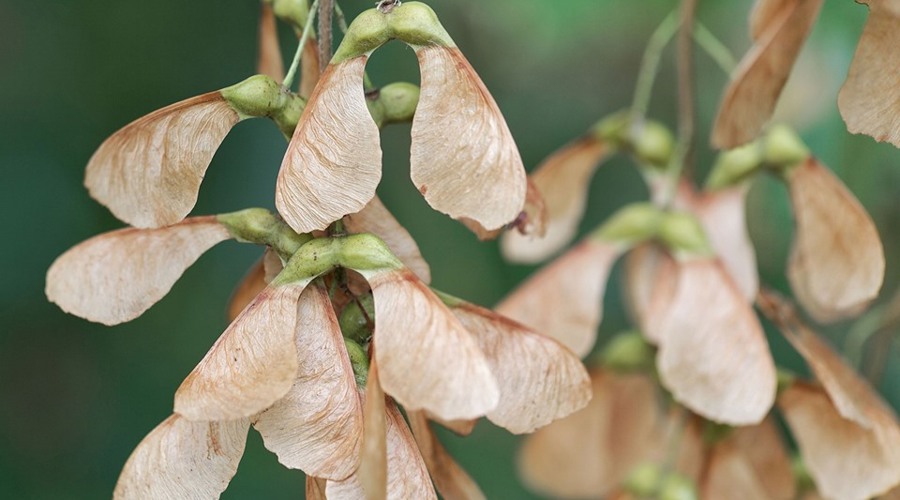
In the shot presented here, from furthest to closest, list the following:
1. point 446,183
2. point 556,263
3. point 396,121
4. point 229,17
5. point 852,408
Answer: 1. point 229,17
2. point 556,263
3. point 852,408
4. point 396,121
5. point 446,183

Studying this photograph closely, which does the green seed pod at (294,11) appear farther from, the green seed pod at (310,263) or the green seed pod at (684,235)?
the green seed pod at (684,235)

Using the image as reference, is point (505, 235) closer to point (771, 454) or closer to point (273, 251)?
point (771, 454)

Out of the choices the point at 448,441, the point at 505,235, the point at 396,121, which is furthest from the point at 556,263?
the point at 448,441

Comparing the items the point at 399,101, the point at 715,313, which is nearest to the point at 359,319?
the point at 399,101

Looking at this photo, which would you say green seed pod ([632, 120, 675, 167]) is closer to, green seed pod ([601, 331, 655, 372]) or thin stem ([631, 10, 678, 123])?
thin stem ([631, 10, 678, 123])

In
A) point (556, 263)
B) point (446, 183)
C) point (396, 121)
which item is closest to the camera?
point (446, 183)

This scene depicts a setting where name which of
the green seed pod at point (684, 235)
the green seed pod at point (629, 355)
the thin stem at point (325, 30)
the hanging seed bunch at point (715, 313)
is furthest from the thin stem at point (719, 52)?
the thin stem at point (325, 30)

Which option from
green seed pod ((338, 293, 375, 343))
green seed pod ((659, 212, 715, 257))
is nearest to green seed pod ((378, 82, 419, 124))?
green seed pod ((338, 293, 375, 343))
